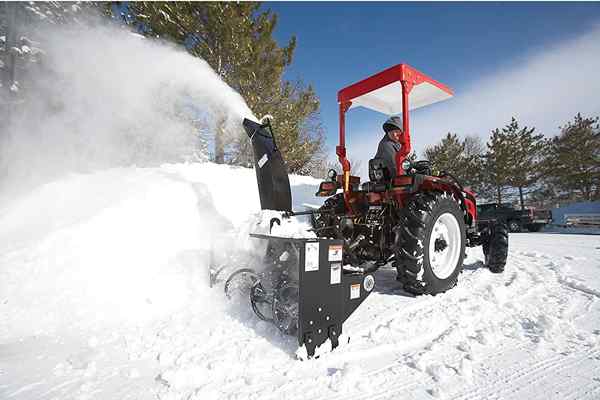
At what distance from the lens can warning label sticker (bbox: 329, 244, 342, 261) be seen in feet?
6.61

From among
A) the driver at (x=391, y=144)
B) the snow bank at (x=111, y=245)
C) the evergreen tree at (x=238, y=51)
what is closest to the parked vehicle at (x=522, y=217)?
the evergreen tree at (x=238, y=51)

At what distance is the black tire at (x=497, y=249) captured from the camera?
12.4 ft

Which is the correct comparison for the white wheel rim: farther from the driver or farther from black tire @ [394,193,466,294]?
the driver

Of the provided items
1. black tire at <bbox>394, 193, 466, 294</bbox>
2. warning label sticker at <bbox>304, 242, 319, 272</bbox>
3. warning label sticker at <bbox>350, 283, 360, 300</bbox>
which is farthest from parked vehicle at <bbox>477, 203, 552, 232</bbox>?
warning label sticker at <bbox>304, 242, 319, 272</bbox>

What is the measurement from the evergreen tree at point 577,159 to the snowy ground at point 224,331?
26030 mm

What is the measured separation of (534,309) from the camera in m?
2.51

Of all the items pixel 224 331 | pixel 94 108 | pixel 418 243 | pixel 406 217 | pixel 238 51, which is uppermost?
pixel 238 51

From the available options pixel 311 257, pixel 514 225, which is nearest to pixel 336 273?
pixel 311 257

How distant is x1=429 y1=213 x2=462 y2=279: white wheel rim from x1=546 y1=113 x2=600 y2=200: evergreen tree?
2847 cm

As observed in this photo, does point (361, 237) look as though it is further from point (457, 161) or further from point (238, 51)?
point (457, 161)

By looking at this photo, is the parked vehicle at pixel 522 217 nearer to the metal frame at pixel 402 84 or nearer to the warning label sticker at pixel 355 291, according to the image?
the metal frame at pixel 402 84

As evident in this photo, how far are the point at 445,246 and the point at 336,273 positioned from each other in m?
1.69

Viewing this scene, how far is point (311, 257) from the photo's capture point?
75.5 inches

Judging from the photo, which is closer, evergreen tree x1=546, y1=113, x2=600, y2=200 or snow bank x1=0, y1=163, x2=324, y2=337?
snow bank x1=0, y1=163, x2=324, y2=337
